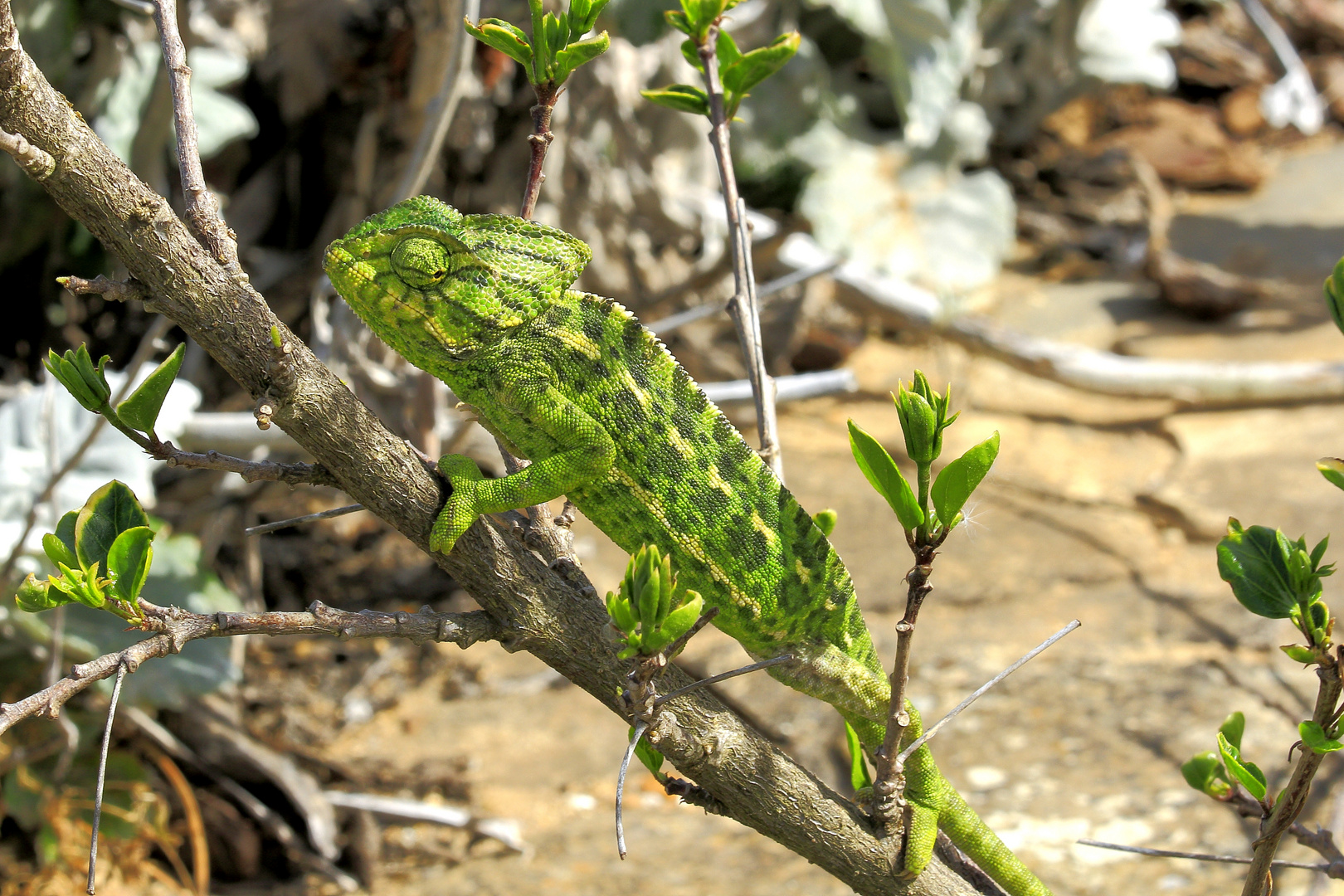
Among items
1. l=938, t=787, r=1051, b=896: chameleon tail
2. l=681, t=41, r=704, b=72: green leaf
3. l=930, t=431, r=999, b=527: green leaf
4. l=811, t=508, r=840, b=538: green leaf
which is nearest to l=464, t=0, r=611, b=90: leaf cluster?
l=681, t=41, r=704, b=72: green leaf

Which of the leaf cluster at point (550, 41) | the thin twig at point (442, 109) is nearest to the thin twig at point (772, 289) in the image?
the thin twig at point (442, 109)

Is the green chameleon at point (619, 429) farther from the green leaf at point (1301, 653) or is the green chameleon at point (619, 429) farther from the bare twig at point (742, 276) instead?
the green leaf at point (1301, 653)

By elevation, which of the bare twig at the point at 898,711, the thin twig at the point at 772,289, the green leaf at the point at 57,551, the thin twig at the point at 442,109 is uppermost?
the thin twig at the point at 442,109

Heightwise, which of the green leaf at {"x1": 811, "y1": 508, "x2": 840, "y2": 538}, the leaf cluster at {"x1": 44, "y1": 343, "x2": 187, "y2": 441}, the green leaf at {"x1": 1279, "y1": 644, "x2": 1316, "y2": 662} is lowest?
the leaf cluster at {"x1": 44, "y1": 343, "x2": 187, "y2": 441}

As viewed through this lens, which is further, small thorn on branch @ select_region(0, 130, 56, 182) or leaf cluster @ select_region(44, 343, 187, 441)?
leaf cluster @ select_region(44, 343, 187, 441)

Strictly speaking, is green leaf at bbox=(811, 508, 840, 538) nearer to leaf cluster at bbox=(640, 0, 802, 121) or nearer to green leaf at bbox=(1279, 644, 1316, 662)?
leaf cluster at bbox=(640, 0, 802, 121)

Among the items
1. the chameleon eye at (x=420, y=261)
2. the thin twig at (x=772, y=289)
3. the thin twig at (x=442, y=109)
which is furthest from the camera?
the thin twig at (x=442, y=109)
